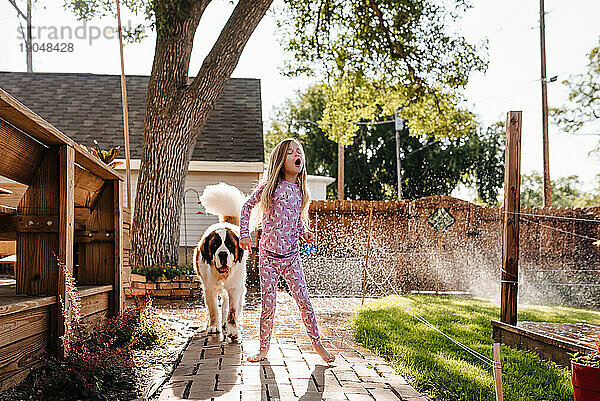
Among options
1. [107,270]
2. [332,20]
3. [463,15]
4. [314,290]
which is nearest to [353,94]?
[332,20]

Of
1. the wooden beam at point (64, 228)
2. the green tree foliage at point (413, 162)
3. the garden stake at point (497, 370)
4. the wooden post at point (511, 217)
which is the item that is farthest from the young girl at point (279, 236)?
the green tree foliage at point (413, 162)

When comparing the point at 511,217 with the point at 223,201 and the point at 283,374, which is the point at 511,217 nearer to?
the point at 223,201

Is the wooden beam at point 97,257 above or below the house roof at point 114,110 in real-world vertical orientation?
below

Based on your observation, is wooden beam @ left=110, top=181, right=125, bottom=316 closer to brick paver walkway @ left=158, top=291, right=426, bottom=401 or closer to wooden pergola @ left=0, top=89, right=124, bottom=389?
wooden pergola @ left=0, top=89, right=124, bottom=389

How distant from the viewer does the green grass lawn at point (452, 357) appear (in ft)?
12.8

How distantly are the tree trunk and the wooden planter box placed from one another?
53cm

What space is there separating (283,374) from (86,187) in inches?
78.4

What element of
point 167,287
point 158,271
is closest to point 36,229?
point 167,287

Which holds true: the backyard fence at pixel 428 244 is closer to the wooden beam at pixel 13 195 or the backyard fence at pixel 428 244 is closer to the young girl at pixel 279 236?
the wooden beam at pixel 13 195

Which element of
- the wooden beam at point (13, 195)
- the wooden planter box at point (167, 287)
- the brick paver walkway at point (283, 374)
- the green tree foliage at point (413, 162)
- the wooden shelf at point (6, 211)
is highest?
the green tree foliage at point (413, 162)

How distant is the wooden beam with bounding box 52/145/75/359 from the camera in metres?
3.50

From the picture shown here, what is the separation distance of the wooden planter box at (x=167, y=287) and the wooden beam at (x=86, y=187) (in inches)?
184

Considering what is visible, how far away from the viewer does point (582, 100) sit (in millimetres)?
18047

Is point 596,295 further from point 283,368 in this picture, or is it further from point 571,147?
point 283,368
